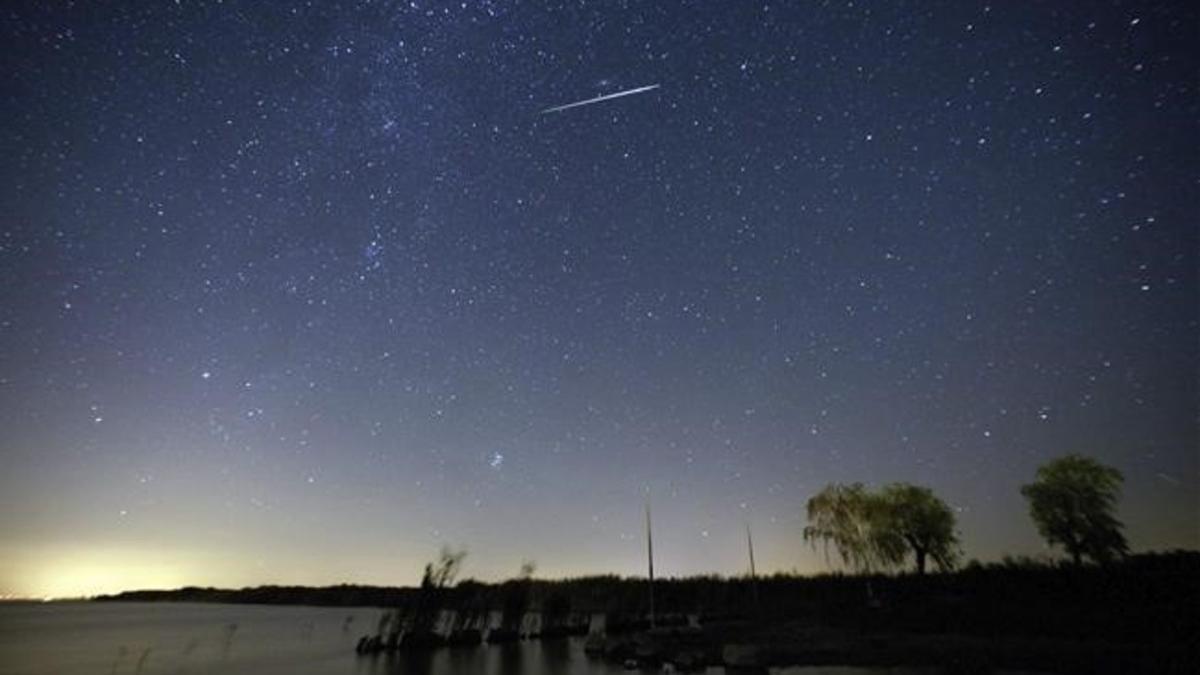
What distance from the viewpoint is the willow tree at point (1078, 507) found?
43.2m

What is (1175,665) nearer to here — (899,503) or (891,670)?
(891,670)

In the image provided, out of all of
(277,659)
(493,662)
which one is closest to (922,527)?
(493,662)

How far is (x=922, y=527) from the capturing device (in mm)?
49406

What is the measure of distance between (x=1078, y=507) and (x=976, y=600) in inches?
539

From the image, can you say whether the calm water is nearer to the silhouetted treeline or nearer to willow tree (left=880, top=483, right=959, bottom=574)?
the silhouetted treeline

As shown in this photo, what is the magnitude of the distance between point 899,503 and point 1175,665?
30308mm

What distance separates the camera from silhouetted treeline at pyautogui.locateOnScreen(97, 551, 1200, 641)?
94.8 feet

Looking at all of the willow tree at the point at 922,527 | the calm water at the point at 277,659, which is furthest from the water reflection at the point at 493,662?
the willow tree at the point at 922,527

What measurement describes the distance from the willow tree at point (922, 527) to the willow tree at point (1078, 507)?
601 cm

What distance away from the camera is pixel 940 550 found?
49031 mm

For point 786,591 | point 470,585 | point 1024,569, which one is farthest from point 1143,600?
point 470,585

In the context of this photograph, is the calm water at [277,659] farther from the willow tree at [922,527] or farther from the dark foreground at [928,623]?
the willow tree at [922,527]

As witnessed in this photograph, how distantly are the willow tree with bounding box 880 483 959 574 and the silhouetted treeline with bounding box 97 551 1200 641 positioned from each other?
55.6 inches

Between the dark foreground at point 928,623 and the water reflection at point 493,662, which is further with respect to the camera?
the water reflection at point 493,662
